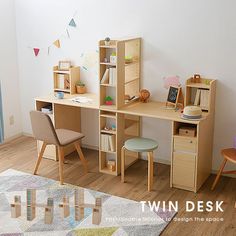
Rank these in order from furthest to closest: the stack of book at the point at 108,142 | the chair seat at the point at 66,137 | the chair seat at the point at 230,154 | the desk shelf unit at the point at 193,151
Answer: the stack of book at the point at 108,142, the chair seat at the point at 66,137, the desk shelf unit at the point at 193,151, the chair seat at the point at 230,154

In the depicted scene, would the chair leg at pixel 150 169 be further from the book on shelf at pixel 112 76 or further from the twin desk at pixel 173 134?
the book on shelf at pixel 112 76

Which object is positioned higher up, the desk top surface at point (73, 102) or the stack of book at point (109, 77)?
the stack of book at point (109, 77)

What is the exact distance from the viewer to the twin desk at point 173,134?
3930 mm

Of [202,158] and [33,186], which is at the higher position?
[202,158]

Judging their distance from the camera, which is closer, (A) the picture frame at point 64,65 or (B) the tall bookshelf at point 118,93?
(B) the tall bookshelf at point 118,93

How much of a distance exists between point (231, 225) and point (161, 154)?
137cm

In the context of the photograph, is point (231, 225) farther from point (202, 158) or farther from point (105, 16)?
point (105, 16)

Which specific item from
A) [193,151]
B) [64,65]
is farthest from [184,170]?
[64,65]

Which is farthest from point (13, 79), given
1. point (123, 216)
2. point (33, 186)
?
point (123, 216)

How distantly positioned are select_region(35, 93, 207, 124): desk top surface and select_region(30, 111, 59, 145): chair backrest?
1.52 feet

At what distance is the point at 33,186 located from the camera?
4.11 meters

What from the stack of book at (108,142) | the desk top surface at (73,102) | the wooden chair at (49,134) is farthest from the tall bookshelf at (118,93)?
the wooden chair at (49,134)

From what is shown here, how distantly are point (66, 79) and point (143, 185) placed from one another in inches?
61.8

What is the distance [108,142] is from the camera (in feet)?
14.3
